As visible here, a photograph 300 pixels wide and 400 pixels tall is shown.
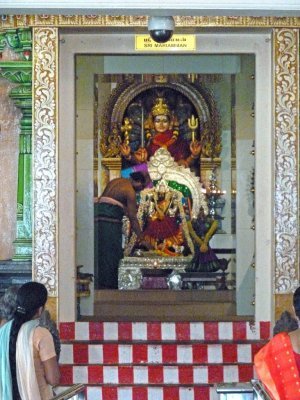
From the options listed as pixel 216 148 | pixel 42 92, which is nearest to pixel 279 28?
pixel 42 92

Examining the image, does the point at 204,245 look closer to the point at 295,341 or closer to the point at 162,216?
the point at 162,216

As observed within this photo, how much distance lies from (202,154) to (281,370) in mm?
6919

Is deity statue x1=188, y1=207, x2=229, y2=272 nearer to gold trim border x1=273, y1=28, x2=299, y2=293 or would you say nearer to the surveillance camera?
gold trim border x1=273, y1=28, x2=299, y2=293

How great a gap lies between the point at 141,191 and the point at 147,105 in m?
0.96

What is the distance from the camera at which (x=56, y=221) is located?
30.3 feet

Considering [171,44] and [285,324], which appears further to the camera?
[171,44]

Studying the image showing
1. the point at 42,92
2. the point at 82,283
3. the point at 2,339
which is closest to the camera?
the point at 2,339

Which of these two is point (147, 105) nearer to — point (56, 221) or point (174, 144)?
point (174, 144)

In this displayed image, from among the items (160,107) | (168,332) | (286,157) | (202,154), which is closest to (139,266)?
(202,154)

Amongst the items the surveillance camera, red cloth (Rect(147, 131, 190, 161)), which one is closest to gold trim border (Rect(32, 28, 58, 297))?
the surveillance camera

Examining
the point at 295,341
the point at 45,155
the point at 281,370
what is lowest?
the point at 281,370

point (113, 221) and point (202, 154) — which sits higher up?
point (202, 154)

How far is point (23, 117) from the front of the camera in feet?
30.8

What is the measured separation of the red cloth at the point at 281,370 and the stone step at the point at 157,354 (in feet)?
12.8
